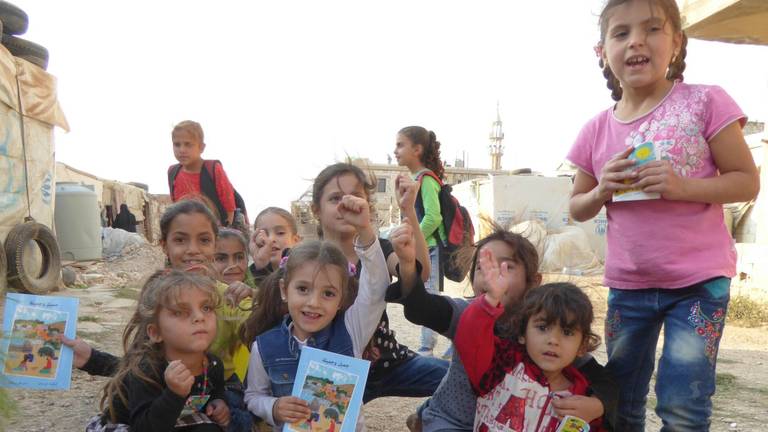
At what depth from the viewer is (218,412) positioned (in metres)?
2.17

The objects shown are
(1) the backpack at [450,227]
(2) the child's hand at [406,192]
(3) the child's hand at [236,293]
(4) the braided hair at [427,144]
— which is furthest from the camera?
(4) the braided hair at [427,144]

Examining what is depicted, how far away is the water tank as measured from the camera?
10.5 meters

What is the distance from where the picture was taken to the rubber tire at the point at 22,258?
6434 millimetres

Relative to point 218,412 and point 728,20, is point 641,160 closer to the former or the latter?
point 218,412

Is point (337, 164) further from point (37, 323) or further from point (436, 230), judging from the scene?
point (436, 230)

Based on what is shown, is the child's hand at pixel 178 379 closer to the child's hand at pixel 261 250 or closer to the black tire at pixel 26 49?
the child's hand at pixel 261 250

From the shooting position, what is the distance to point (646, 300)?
76.2 inches

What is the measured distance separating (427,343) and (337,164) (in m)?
2.12

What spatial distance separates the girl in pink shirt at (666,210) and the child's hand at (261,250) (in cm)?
173

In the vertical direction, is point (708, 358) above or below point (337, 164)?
below

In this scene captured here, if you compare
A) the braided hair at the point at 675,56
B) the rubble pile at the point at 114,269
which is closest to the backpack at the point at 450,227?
the braided hair at the point at 675,56

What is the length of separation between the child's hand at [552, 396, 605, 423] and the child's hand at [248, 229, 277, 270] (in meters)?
1.73

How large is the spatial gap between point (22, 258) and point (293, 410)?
5.90m

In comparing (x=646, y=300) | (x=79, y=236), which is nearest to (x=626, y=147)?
(x=646, y=300)
